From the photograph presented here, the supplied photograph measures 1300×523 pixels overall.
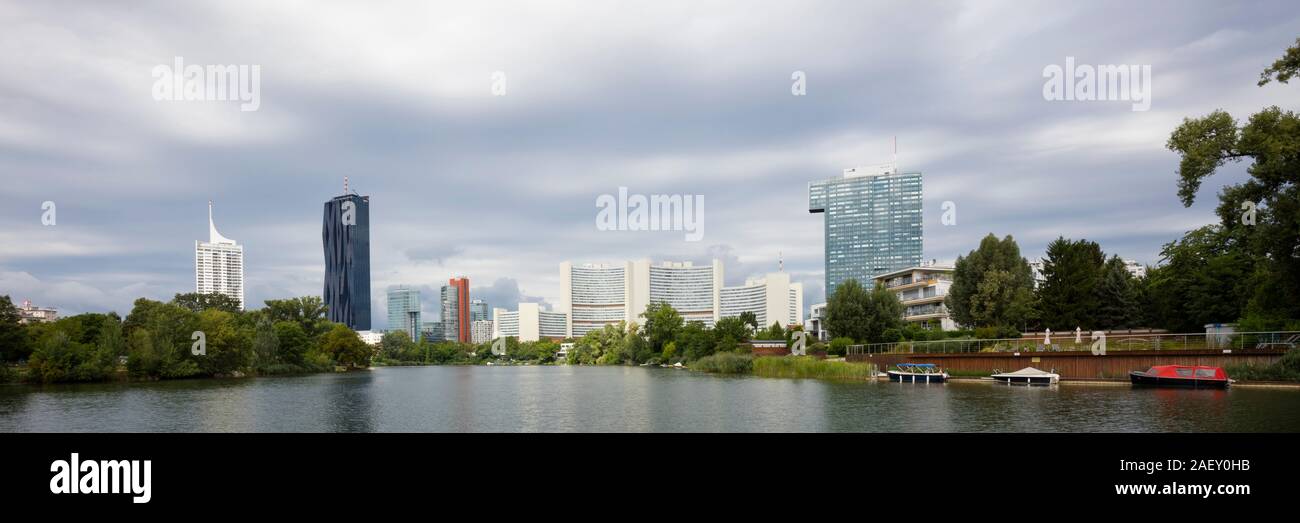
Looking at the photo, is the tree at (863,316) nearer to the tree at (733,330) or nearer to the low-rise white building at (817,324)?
the tree at (733,330)

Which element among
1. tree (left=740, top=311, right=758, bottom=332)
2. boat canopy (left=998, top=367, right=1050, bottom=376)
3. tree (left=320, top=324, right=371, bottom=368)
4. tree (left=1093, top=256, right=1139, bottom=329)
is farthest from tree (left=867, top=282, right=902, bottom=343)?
tree (left=320, top=324, right=371, bottom=368)

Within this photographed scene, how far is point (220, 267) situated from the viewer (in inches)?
5866

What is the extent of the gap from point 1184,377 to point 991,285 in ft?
96.7

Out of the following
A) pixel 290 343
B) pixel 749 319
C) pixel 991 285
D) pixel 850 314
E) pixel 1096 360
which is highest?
pixel 991 285

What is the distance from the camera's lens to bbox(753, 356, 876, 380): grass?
217 ft

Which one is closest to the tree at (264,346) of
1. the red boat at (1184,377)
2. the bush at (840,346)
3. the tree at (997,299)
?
the bush at (840,346)

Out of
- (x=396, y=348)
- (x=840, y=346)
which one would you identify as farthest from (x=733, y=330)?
(x=396, y=348)

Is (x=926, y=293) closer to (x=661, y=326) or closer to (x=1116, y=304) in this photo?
(x=1116, y=304)

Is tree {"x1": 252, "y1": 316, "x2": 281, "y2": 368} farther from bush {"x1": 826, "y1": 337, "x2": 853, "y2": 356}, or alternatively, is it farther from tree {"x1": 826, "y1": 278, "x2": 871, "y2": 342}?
tree {"x1": 826, "y1": 278, "x2": 871, "y2": 342}

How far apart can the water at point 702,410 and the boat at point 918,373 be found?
6.36ft

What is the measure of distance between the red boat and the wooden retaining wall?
188cm
